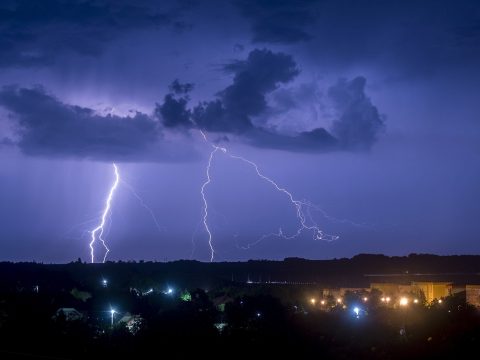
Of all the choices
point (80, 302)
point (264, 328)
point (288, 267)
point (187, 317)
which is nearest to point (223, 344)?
point (264, 328)

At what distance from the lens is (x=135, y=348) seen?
13977mm

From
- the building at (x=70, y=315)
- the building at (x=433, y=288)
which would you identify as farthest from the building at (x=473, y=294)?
the building at (x=70, y=315)

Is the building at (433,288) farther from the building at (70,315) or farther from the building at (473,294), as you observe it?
the building at (70,315)

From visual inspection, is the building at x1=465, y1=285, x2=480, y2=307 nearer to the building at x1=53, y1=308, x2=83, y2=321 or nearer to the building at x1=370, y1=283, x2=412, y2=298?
the building at x1=370, y1=283, x2=412, y2=298

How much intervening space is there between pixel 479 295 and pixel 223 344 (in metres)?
21.1

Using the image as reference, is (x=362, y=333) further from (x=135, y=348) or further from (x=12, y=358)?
(x=12, y=358)

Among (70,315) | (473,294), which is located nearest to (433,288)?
(473,294)

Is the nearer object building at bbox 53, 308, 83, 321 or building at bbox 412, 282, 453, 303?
building at bbox 53, 308, 83, 321

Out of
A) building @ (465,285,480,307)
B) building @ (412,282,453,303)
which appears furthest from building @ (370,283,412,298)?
building @ (465,285,480,307)

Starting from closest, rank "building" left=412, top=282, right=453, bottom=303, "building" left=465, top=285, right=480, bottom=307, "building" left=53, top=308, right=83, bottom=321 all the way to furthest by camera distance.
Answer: "building" left=53, top=308, right=83, bottom=321 → "building" left=465, top=285, right=480, bottom=307 → "building" left=412, top=282, right=453, bottom=303

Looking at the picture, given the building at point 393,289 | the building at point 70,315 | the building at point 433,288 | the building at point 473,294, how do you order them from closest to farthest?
the building at point 70,315
the building at point 473,294
the building at point 433,288
the building at point 393,289

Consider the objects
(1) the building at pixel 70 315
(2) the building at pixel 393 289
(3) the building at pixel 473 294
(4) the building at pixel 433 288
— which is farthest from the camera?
(2) the building at pixel 393 289

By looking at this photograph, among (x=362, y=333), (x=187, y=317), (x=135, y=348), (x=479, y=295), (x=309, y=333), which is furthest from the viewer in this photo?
(x=479, y=295)

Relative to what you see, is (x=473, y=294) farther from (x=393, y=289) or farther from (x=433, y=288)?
(x=393, y=289)
